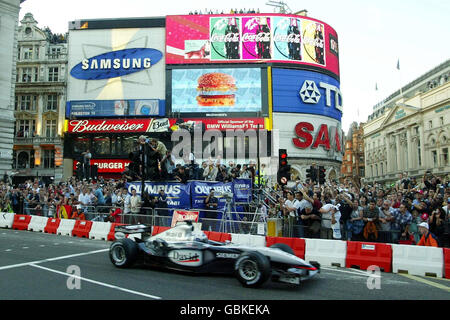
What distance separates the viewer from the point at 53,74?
49.0m

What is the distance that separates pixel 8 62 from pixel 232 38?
24.5 meters

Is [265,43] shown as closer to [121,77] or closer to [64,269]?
[121,77]

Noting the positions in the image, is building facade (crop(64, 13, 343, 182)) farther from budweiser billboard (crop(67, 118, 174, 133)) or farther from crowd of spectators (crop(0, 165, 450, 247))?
crowd of spectators (crop(0, 165, 450, 247))

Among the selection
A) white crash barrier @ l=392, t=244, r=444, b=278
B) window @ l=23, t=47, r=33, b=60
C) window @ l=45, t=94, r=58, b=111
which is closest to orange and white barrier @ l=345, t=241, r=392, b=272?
white crash barrier @ l=392, t=244, r=444, b=278

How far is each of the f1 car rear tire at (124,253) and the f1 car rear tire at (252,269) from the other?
274 centimetres

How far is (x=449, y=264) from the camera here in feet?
29.5

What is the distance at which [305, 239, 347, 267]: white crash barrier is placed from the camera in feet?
33.9

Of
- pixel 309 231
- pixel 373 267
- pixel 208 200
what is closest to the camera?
pixel 373 267

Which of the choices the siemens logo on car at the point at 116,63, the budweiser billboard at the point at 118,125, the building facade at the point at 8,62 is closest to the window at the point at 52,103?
the budweiser billboard at the point at 118,125

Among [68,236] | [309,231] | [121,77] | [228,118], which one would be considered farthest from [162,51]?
[309,231]

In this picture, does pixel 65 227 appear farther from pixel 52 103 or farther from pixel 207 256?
pixel 52 103

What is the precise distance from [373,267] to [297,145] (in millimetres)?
39090

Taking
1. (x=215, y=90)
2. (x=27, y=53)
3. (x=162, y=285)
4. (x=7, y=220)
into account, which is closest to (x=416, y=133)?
(x=215, y=90)

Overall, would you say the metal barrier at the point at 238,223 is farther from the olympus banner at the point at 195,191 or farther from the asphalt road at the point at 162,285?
the asphalt road at the point at 162,285
